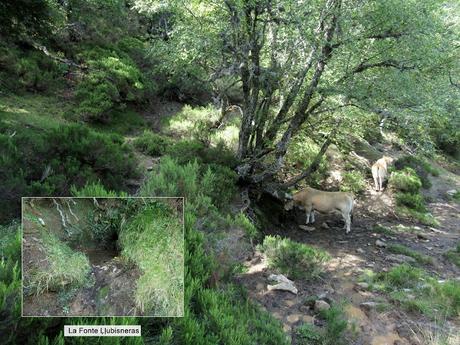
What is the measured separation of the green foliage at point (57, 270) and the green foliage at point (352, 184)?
11.0 metres

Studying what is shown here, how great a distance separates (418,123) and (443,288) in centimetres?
357

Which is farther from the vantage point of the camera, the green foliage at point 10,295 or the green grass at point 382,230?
the green grass at point 382,230

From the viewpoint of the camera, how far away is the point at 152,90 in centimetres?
1338

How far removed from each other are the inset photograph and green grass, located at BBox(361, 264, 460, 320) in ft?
13.8

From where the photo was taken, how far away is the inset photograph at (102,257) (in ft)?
7.95

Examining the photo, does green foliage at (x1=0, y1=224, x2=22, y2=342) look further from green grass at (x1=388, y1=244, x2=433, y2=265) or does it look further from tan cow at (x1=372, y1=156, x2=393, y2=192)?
tan cow at (x1=372, y1=156, x2=393, y2=192)

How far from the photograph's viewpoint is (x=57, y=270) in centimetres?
244

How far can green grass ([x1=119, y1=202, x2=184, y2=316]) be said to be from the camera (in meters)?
2.57

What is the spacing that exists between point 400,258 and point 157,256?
269 inches

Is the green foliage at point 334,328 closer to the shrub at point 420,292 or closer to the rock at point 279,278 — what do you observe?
the rock at point 279,278

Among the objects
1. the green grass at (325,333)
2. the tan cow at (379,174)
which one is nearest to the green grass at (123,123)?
the tan cow at (379,174)

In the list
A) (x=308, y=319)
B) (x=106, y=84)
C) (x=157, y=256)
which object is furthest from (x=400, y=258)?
(x=106, y=84)

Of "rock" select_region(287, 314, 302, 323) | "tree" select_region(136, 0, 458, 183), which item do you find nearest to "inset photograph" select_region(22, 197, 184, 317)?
"rock" select_region(287, 314, 302, 323)

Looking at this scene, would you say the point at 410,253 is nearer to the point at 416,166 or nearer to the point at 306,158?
the point at 306,158
